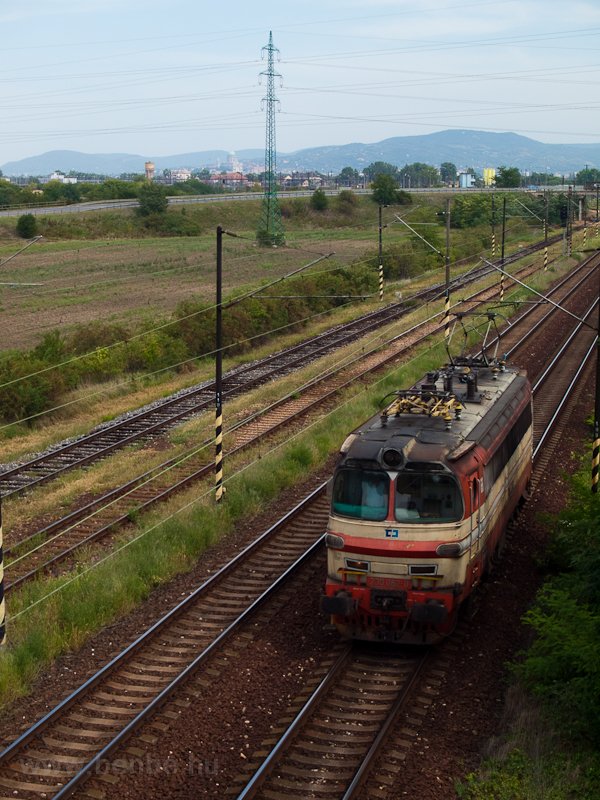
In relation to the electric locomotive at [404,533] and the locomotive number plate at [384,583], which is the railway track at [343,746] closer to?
the electric locomotive at [404,533]

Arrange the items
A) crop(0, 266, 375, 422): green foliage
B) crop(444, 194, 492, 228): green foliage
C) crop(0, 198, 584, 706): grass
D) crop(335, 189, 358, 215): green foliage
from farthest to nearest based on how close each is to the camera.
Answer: crop(335, 189, 358, 215): green foliage < crop(444, 194, 492, 228): green foliage < crop(0, 266, 375, 422): green foliage < crop(0, 198, 584, 706): grass

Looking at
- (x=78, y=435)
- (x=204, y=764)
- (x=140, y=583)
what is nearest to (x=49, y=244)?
(x=78, y=435)

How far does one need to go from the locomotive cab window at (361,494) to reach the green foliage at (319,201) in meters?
112

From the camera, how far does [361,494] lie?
13492 millimetres

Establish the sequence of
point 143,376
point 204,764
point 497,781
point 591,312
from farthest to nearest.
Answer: point 591,312, point 143,376, point 204,764, point 497,781

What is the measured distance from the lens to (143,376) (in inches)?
1431

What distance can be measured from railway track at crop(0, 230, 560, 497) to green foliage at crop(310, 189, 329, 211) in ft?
248

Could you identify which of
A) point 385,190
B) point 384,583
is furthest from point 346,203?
point 384,583

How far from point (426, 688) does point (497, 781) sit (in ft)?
8.30

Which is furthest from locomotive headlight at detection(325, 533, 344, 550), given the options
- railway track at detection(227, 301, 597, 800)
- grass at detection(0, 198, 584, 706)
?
grass at detection(0, 198, 584, 706)

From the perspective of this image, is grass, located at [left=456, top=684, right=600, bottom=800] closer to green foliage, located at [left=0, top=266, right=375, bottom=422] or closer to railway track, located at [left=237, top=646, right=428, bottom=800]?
railway track, located at [left=237, top=646, right=428, bottom=800]

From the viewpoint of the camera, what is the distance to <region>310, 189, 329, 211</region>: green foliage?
400ft

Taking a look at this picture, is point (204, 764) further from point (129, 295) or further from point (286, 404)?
point (129, 295)

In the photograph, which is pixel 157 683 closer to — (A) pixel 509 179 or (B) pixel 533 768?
(B) pixel 533 768
